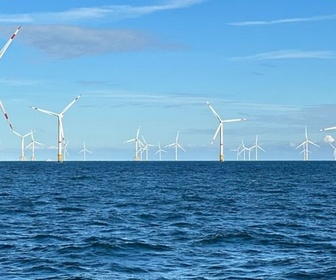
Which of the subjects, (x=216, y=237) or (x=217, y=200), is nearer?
(x=216, y=237)

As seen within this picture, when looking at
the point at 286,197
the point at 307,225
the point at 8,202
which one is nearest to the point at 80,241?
the point at 307,225

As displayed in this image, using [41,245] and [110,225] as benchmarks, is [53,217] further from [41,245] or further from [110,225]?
[41,245]

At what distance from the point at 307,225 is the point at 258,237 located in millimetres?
9028

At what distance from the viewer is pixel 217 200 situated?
75.9m

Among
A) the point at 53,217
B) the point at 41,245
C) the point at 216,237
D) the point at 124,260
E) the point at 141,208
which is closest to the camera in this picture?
the point at 124,260

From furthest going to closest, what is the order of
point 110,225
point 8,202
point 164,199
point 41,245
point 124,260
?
1. point 164,199
2. point 8,202
3. point 110,225
4. point 41,245
5. point 124,260

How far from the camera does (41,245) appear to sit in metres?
39.3

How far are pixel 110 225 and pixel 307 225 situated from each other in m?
15.6

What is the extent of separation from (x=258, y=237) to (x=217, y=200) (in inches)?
1303

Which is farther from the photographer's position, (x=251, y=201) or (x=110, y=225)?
(x=251, y=201)

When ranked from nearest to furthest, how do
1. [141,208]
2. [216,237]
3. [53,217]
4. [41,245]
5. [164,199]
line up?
[41,245], [216,237], [53,217], [141,208], [164,199]

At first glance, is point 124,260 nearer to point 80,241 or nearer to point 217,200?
point 80,241

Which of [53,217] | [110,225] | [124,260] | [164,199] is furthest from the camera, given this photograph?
[164,199]

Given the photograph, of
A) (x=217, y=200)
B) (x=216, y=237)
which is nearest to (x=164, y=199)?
(x=217, y=200)
